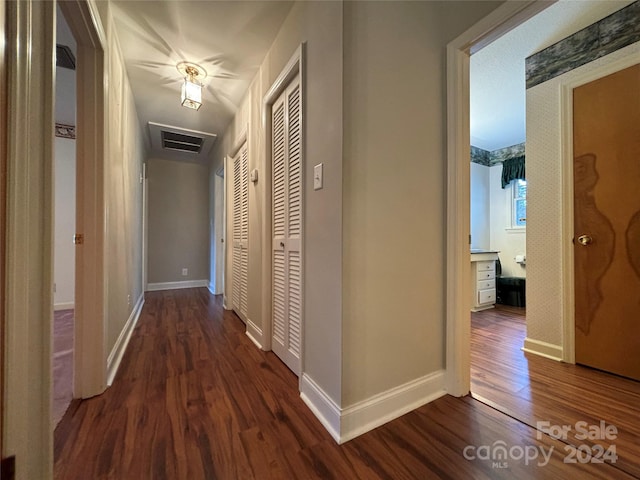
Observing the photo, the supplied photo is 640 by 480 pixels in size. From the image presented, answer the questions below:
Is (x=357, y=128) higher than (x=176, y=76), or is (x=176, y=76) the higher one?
(x=176, y=76)

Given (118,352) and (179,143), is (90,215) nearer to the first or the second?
(118,352)

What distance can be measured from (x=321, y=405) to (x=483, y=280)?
10.5ft

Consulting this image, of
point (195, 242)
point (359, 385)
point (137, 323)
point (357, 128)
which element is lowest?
point (137, 323)

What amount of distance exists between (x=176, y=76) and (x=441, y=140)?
2516mm

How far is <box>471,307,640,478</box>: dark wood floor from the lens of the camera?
1.21 m

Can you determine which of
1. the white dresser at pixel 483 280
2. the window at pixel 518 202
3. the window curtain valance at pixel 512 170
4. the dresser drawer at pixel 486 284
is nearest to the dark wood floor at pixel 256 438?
the white dresser at pixel 483 280

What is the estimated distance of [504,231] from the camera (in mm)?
4500

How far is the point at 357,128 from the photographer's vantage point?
4.08 ft

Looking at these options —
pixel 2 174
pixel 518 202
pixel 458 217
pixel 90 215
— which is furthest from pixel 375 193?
pixel 518 202

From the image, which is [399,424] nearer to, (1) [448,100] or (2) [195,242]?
(1) [448,100]

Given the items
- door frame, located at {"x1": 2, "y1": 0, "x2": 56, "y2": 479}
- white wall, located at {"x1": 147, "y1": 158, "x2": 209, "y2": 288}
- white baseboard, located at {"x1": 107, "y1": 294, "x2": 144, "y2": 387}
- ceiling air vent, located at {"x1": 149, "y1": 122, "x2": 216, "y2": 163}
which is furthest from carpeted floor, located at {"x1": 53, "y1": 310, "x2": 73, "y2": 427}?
ceiling air vent, located at {"x1": 149, "y1": 122, "x2": 216, "y2": 163}

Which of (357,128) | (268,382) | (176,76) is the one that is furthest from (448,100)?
(176,76)

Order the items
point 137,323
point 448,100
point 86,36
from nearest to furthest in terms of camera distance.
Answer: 1. point 86,36
2. point 448,100
3. point 137,323

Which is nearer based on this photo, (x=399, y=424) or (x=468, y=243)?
(x=399, y=424)
